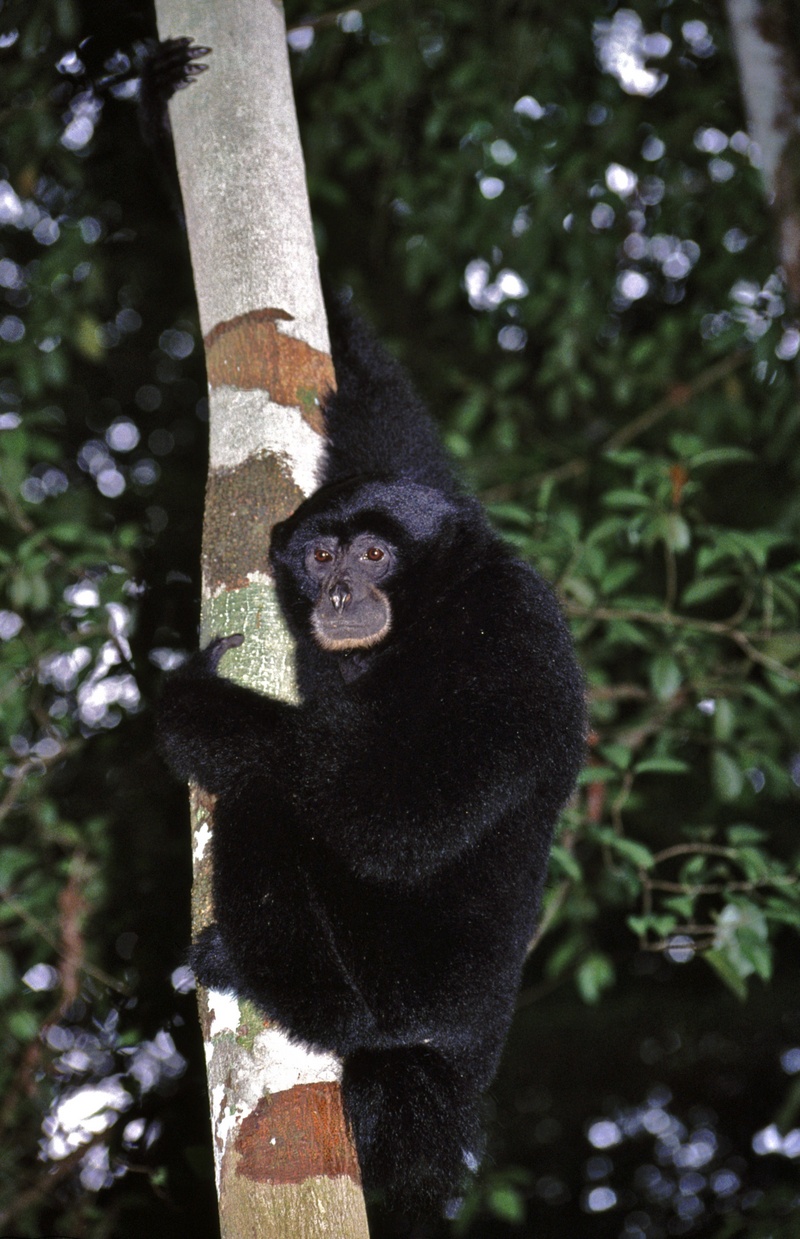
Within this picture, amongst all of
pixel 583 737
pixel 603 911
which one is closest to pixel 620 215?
pixel 583 737

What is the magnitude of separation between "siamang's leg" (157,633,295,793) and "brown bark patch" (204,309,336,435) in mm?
713

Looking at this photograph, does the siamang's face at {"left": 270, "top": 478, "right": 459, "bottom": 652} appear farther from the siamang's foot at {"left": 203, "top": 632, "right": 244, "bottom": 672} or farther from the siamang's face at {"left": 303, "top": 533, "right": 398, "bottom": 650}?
the siamang's foot at {"left": 203, "top": 632, "right": 244, "bottom": 672}

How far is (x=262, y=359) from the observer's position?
265 cm

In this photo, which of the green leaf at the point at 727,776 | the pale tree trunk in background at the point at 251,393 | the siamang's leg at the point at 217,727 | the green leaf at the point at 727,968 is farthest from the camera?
the green leaf at the point at 727,776

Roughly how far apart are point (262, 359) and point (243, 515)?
1.42ft

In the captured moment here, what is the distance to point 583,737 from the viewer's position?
3141mm

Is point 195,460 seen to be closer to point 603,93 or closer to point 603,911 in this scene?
point 603,93

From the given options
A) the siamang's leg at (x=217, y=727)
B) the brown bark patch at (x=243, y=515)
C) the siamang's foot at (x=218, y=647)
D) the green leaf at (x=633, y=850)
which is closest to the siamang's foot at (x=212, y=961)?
the siamang's leg at (x=217, y=727)

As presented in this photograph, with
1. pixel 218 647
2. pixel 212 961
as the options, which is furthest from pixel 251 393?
pixel 212 961

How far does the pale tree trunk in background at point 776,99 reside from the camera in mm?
2725

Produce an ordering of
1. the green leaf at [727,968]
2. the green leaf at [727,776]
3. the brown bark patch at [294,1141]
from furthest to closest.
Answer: the green leaf at [727,776], the green leaf at [727,968], the brown bark patch at [294,1141]

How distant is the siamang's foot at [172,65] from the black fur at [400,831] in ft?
3.35

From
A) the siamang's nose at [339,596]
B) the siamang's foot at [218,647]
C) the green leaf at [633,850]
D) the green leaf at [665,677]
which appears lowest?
the green leaf at [633,850]

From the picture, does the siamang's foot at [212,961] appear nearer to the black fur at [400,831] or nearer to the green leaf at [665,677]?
the black fur at [400,831]
